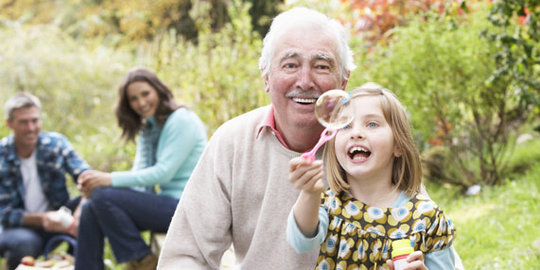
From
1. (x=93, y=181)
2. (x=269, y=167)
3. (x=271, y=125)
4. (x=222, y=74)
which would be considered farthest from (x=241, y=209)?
(x=222, y=74)

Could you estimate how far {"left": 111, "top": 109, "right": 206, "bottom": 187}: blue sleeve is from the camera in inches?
156

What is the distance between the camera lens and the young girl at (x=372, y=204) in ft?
6.04

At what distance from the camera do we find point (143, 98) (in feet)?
13.9

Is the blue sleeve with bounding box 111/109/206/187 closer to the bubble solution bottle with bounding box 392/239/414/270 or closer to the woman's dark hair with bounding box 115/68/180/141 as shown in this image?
the woman's dark hair with bounding box 115/68/180/141

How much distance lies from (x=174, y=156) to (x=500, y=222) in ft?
8.04

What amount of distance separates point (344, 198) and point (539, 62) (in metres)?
2.48

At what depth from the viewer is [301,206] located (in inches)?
69.9

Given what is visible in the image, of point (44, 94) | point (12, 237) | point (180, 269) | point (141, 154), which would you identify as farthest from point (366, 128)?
point (44, 94)

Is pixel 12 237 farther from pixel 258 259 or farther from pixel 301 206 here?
pixel 301 206

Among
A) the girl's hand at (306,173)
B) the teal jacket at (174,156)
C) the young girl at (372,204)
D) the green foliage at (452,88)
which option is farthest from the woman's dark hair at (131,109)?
the girl's hand at (306,173)

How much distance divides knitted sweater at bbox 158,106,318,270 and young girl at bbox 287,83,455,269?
0.23 m

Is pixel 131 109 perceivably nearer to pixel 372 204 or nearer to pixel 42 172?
pixel 42 172

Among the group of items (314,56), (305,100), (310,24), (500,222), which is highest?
(310,24)

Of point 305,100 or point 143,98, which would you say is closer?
point 305,100
